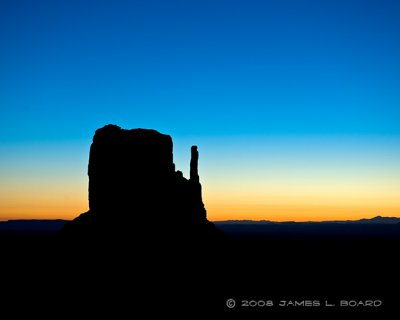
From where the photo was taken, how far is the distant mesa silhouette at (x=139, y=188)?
90.6m

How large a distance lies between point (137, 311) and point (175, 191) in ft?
133

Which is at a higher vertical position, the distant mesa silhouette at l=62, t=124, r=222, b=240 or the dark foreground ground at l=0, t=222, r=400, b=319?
the distant mesa silhouette at l=62, t=124, r=222, b=240

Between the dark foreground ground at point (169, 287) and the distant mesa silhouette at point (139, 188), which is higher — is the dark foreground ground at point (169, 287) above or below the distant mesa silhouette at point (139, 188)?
below

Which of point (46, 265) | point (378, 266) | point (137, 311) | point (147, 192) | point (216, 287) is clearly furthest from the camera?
point (378, 266)

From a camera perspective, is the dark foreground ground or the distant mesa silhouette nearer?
the dark foreground ground

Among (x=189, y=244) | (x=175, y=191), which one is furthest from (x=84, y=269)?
(x=175, y=191)

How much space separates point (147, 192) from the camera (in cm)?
9469

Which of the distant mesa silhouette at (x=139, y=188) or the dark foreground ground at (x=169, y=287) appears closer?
the dark foreground ground at (x=169, y=287)

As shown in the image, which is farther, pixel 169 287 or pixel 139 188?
pixel 139 188

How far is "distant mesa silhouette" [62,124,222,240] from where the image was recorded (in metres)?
90.6

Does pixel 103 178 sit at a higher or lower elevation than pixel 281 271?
higher

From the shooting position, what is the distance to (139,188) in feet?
312

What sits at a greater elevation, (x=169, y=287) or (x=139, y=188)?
(x=139, y=188)

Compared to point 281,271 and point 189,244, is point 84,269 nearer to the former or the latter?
point 189,244
